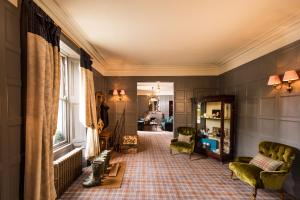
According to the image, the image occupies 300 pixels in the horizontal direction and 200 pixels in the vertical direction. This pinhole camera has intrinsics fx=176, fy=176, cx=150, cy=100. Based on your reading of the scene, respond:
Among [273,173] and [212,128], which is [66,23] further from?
[212,128]

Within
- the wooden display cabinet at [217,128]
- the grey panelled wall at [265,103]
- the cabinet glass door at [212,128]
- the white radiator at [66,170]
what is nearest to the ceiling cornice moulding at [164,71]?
the grey panelled wall at [265,103]

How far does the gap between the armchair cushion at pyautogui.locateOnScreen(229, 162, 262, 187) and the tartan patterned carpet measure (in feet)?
1.14

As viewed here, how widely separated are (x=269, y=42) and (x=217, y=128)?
2562mm

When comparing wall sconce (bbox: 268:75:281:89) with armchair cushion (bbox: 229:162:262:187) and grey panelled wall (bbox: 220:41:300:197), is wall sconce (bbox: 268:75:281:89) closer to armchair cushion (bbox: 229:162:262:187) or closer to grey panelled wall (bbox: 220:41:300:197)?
grey panelled wall (bbox: 220:41:300:197)

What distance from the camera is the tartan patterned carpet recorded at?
3062 millimetres

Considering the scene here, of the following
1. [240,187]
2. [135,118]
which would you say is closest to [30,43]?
[240,187]

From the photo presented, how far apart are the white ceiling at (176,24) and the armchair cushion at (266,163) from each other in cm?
216

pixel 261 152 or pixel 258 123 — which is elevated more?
pixel 258 123

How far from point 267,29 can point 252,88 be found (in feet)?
4.78

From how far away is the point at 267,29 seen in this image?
10.7 feet

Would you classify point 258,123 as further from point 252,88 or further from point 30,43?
point 30,43

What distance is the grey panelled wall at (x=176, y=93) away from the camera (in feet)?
21.4

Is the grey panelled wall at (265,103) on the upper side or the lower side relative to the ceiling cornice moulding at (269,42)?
lower

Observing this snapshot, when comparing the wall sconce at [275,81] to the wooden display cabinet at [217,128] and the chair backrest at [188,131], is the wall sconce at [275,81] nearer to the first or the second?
the wooden display cabinet at [217,128]
